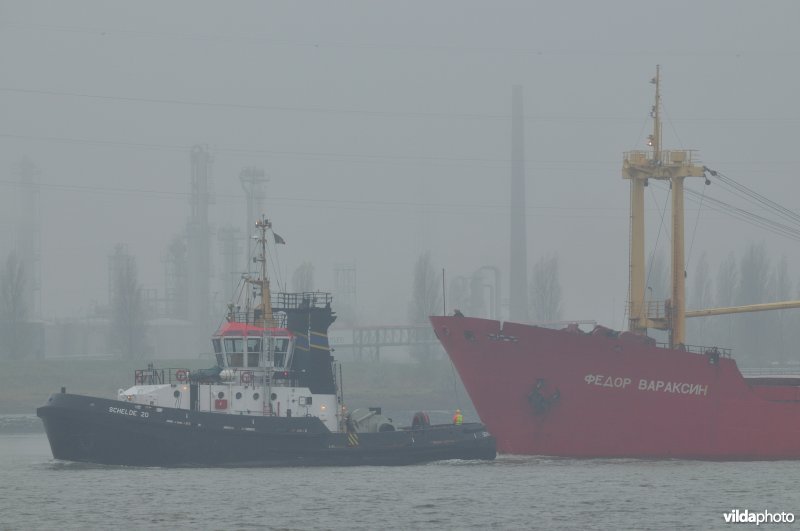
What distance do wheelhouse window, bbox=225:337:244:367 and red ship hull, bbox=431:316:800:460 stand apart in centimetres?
645

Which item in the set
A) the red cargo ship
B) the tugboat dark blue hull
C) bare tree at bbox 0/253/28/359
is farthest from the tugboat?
bare tree at bbox 0/253/28/359

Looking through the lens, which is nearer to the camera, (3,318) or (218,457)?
(218,457)

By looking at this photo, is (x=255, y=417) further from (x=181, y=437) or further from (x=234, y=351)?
(x=234, y=351)

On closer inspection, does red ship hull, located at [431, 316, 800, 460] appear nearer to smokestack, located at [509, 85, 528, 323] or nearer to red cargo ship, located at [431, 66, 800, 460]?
red cargo ship, located at [431, 66, 800, 460]

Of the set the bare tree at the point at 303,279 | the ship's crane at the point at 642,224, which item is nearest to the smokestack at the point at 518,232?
the bare tree at the point at 303,279

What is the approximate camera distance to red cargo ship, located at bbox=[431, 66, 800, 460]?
4369cm

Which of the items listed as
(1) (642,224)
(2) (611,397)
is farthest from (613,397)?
(1) (642,224)

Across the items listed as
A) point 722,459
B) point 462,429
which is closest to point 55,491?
point 462,429

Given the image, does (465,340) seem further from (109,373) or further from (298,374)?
(109,373)

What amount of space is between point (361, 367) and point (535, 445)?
2107 inches

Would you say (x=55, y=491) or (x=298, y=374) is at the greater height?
(x=298, y=374)

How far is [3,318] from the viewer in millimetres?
96688

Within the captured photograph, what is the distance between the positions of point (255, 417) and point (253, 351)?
8.39 feet

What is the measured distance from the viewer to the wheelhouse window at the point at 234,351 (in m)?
41.7
